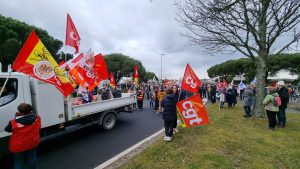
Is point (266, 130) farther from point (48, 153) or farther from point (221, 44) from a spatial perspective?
point (48, 153)

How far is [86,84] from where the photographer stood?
24.7 feet

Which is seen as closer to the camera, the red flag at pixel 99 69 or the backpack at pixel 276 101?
the backpack at pixel 276 101

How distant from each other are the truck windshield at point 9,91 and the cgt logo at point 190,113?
4720 millimetres

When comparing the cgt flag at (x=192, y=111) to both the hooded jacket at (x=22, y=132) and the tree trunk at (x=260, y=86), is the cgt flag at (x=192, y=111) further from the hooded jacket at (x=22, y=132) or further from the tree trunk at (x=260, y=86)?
the tree trunk at (x=260, y=86)

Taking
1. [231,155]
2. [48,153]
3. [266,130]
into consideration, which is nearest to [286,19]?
[266,130]

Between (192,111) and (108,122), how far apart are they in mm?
3470

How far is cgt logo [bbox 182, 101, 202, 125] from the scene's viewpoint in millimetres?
6512

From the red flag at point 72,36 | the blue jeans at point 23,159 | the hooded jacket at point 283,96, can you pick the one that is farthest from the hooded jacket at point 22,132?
the hooded jacket at point 283,96

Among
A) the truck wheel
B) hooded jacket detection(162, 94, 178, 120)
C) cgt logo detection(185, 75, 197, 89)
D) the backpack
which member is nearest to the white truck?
the truck wheel

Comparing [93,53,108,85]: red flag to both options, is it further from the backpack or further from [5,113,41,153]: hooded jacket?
the backpack

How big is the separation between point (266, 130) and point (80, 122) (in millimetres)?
6776

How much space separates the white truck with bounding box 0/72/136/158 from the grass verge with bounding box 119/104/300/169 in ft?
8.43

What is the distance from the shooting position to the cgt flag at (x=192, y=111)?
21.1 feet

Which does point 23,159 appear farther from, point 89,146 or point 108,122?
point 108,122
